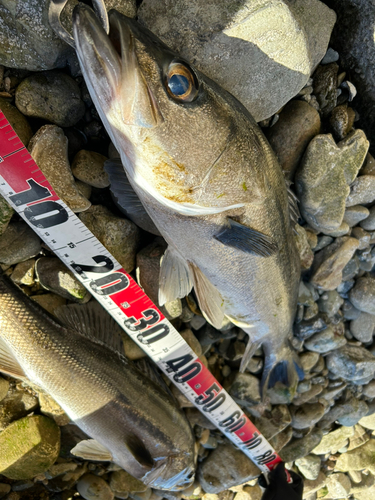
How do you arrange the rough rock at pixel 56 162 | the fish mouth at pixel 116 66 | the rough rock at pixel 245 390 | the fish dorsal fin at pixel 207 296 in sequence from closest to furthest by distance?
the fish mouth at pixel 116 66, the rough rock at pixel 56 162, the fish dorsal fin at pixel 207 296, the rough rock at pixel 245 390

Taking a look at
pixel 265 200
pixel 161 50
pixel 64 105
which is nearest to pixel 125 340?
pixel 265 200

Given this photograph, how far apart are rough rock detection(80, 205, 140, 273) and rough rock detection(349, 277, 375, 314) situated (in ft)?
7.30

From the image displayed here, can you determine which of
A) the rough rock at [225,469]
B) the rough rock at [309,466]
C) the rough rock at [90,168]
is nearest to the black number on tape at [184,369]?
the rough rock at [225,469]

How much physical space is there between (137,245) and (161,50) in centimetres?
136

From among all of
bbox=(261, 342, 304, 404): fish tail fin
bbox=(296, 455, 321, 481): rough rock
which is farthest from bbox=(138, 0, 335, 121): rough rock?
bbox=(296, 455, 321, 481): rough rock

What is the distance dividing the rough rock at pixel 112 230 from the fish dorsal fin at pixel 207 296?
20.1 inches

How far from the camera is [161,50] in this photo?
1.48 m

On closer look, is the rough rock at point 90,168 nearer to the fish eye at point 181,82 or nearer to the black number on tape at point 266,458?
the fish eye at point 181,82

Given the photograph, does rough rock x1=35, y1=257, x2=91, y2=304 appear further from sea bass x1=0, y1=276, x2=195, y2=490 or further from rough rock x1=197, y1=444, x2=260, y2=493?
rough rock x1=197, y1=444, x2=260, y2=493

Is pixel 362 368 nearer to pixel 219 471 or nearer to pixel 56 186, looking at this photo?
pixel 219 471

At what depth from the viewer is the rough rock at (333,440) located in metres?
3.92

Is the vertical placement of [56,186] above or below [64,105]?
below

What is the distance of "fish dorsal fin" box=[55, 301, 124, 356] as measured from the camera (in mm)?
2373

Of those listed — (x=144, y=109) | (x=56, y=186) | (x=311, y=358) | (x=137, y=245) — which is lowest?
(x=311, y=358)
